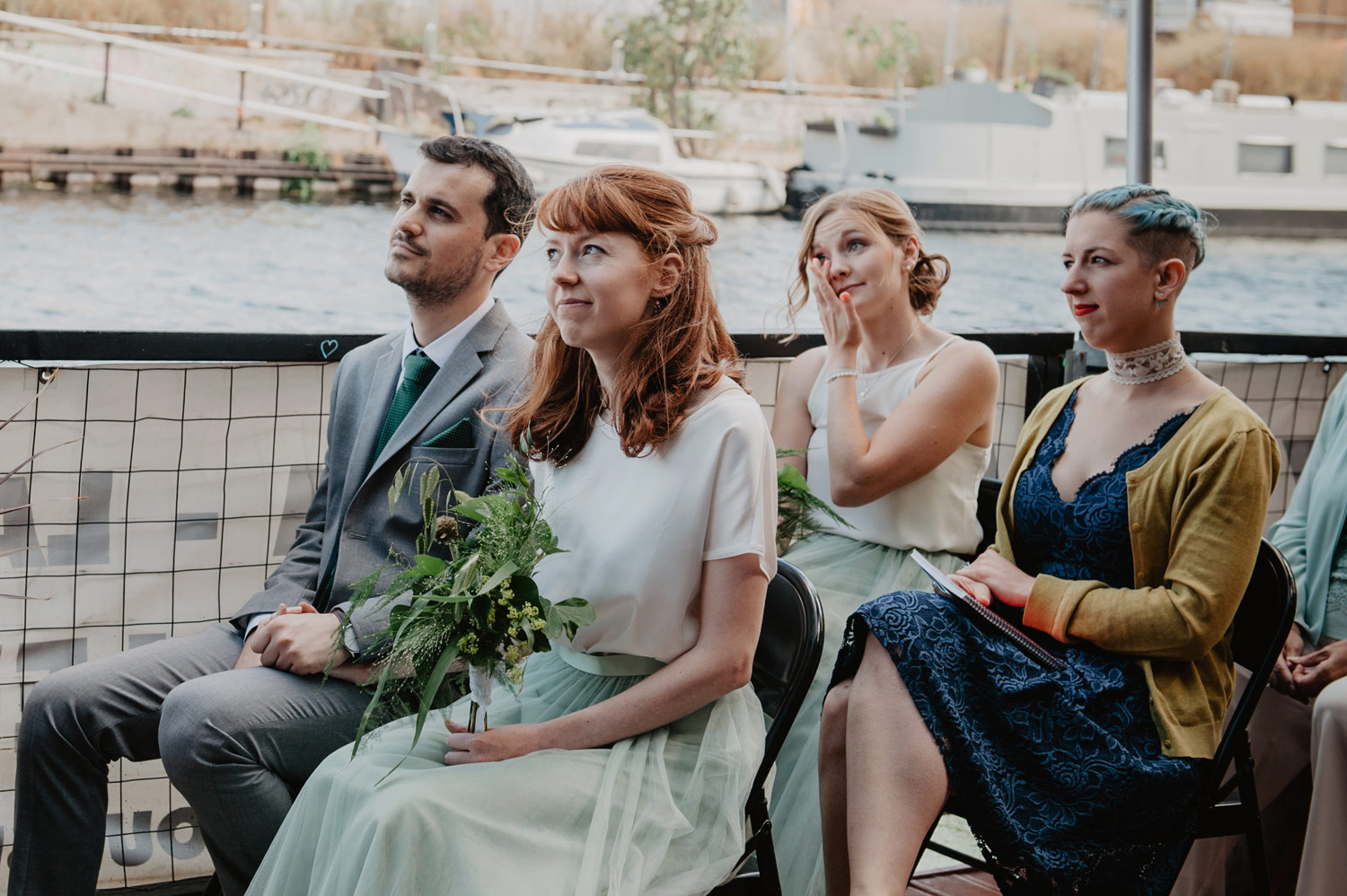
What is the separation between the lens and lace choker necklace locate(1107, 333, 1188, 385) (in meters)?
1.75

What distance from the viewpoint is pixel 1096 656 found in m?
1.61

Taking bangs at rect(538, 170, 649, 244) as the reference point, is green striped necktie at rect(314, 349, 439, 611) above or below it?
below

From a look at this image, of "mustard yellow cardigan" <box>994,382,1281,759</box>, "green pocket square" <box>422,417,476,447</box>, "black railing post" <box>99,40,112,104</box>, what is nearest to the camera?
"mustard yellow cardigan" <box>994,382,1281,759</box>

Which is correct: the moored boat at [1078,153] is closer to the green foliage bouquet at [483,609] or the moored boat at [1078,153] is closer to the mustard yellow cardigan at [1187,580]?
the mustard yellow cardigan at [1187,580]

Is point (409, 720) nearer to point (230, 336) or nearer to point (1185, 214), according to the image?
point (230, 336)

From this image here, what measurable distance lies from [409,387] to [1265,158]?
12492mm

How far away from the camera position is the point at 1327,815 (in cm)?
162

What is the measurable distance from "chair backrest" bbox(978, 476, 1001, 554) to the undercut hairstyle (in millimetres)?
808

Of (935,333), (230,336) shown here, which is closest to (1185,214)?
(935,333)

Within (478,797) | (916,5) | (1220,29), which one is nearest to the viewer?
(478,797)

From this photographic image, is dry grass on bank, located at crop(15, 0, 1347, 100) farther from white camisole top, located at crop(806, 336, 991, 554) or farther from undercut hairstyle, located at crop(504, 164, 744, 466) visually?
undercut hairstyle, located at crop(504, 164, 744, 466)

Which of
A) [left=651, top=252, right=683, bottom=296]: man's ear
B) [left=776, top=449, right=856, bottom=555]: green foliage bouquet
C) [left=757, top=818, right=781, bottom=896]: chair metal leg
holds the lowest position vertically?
[left=757, top=818, right=781, bottom=896]: chair metal leg

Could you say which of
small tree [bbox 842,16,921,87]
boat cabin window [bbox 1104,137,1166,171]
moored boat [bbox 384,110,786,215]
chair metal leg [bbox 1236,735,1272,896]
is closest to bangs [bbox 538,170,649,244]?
chair metal leg [bbox 1236,735,1272,896]

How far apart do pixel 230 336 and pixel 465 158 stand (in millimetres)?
600
